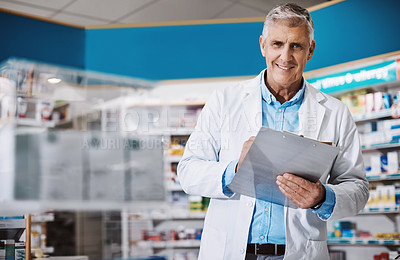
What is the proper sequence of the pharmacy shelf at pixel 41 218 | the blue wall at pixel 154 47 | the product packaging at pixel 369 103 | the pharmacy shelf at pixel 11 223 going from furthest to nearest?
the pharmacy shelf at pixel 41 218
the blue wall at pixel 154 47
the product packaging at pixel 369 103
the pharmacy shelf at pixel 11 223

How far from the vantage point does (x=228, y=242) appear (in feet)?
5.55

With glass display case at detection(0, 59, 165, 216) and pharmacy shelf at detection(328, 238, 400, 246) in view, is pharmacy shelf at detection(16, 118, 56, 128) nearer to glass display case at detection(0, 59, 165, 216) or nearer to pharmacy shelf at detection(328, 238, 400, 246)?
glass display case at detection(0, 59, 165, 216)

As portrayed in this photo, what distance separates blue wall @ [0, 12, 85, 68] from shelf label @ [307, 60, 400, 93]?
9.44ft

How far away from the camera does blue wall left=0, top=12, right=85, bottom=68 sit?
17.9 feet

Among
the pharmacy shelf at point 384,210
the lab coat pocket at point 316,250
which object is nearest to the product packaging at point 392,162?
the pharmacy shelf at point 384,210

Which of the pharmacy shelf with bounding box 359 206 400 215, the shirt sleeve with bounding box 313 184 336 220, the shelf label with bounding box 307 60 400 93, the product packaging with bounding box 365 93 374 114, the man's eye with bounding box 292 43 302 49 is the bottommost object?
the pharmacy shelf with bounding box 359 206 400 215

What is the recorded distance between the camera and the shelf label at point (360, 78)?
4738 mm

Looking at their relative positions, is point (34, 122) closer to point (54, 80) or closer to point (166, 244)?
point (54, 80)

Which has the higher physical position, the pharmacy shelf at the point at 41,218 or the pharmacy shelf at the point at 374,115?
the pharmacy shelf at the point at 374,115

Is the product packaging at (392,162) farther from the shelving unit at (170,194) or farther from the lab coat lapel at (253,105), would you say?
the lab coat lapel at (253,105)

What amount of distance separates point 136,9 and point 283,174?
5.87 meters

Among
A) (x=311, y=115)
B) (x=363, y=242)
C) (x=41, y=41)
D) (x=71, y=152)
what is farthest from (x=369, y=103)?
(x=41, y=41)

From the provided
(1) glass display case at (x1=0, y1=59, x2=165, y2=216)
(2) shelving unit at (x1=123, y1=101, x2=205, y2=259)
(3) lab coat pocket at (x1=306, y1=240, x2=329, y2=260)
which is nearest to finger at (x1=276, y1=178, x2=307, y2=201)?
(3) lab coat pocket at (x1=306, y1=240, x2=329, y2=260)

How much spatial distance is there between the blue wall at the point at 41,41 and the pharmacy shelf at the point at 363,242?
11.8ft
